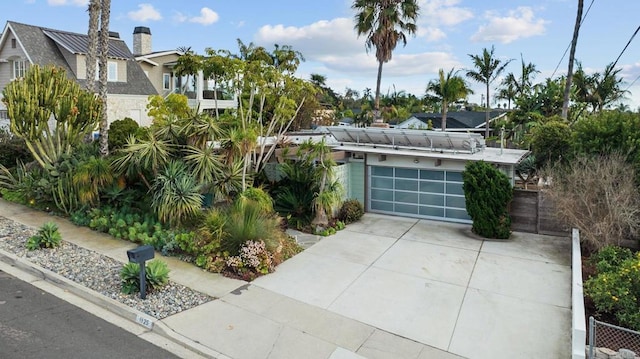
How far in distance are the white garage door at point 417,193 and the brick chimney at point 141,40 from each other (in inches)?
993

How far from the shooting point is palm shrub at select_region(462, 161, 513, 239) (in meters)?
12.1

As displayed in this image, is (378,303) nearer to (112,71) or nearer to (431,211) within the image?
(431,211)

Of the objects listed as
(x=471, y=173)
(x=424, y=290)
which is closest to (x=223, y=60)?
(x=471, y=173)

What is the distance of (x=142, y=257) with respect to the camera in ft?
24.2

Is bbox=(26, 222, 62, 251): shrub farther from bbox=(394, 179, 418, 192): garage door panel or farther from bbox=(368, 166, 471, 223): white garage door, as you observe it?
bbox=(394, 179, 418, 192): garage door panel

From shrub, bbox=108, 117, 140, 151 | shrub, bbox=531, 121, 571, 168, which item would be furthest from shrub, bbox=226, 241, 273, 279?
shrub, bbox=531, 121, 571, 168

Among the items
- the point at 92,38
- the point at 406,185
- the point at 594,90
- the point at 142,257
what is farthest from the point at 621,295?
the point at 594,90

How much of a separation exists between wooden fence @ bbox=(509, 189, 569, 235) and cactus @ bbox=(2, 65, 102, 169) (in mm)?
13324

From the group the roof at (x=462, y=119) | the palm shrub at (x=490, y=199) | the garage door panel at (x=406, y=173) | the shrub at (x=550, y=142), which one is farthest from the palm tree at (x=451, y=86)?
the palm shrub at (x=490, y=199)

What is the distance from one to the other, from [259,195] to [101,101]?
708 cm

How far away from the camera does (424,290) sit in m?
8.62

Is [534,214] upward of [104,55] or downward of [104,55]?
downward

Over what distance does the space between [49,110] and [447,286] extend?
1211 centimetres

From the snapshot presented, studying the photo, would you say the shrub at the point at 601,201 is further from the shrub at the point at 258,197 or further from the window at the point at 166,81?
the window at the point at 166,81
